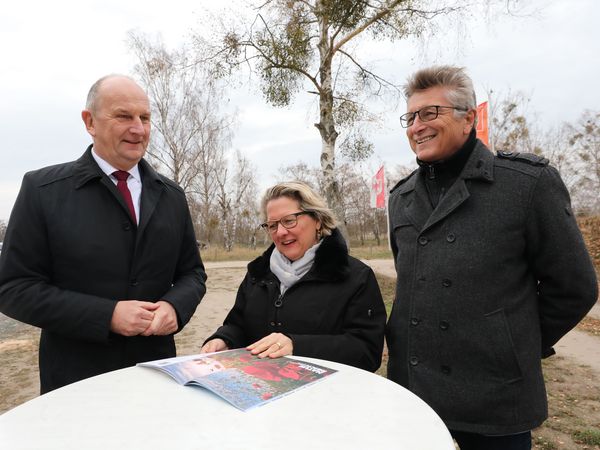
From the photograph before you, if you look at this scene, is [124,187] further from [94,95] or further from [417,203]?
[417,203]

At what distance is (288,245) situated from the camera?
2.07 meters

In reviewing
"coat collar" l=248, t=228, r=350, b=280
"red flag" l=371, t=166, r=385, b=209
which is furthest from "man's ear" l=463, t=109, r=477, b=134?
"red flag" l=371, t=166, r=385, b=209

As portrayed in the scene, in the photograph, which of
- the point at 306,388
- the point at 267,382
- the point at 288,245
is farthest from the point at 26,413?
the point at 288,245

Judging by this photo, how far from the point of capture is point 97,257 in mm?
1764

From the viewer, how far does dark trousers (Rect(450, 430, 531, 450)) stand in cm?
156

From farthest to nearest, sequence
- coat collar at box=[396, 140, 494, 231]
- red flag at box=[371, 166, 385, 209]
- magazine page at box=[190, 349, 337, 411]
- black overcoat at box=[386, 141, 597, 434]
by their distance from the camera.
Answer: red flag at box=[371, 166, 385, 209] < coat collar at box=[396, 140, 494, 231] < black overcoat at box=[386, 141, 597, 434] < magazine page at box=[190, 349, 337, 411]

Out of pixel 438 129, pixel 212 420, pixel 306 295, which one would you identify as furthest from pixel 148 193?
pixel 438 129

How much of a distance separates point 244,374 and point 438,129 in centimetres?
124

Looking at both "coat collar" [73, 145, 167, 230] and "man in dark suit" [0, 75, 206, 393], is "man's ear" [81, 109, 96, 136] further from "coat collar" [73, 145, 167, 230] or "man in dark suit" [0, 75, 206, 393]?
"coat collar" [73, 145, 167, 230]

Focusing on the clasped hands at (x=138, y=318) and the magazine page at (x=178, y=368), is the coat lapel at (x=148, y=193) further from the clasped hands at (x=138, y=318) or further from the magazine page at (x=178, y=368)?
the magazine page at (x=178, y=368)

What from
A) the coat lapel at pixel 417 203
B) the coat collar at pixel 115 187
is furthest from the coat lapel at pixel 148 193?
the coat lapel at pixel 417 203

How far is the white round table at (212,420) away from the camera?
3.23ft

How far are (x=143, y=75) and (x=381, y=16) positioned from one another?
13685mm

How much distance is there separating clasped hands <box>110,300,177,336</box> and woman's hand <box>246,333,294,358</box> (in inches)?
16.3
